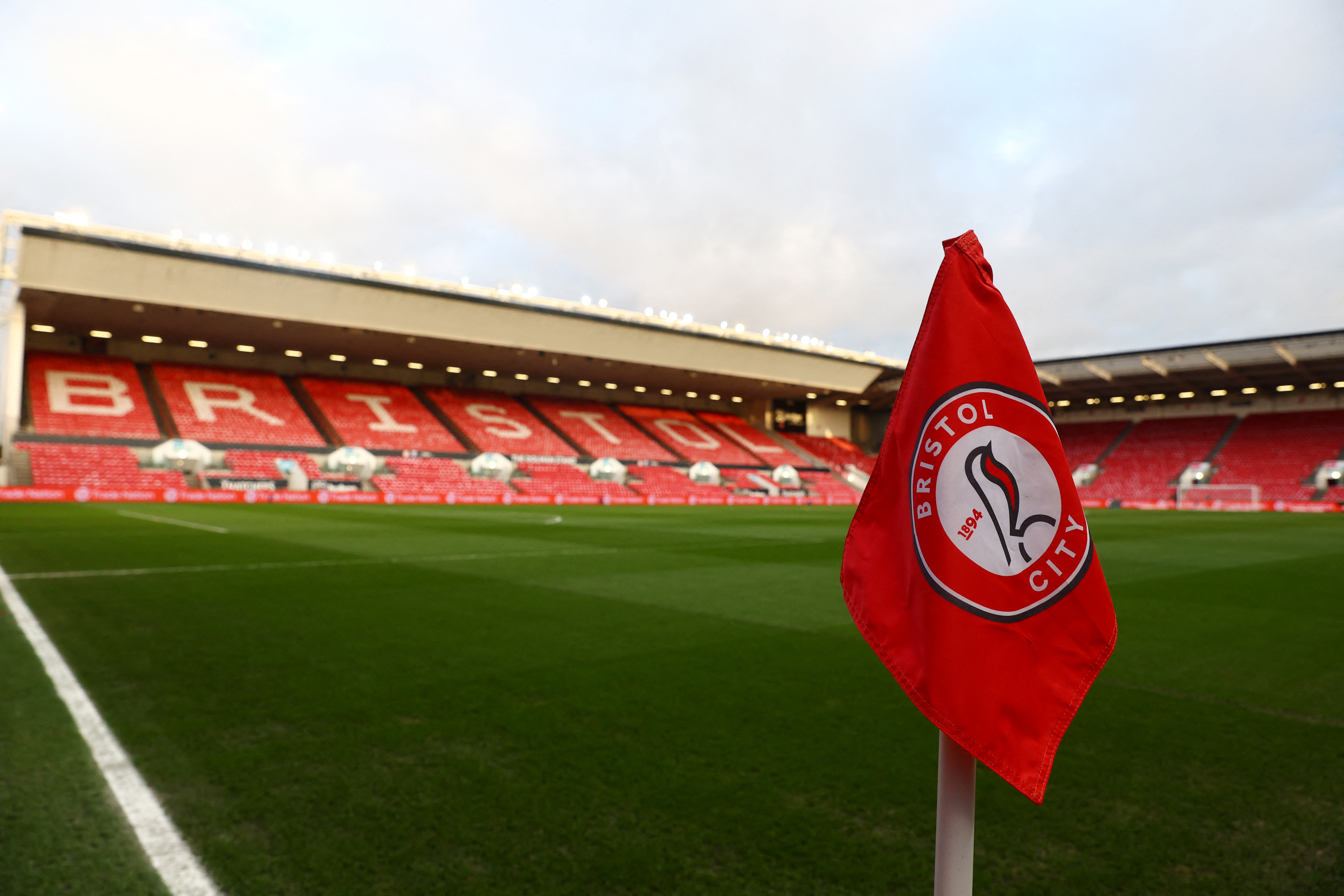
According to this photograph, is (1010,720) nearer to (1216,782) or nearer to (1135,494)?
(1216,782)

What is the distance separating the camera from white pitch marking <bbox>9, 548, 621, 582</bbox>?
7586 mm

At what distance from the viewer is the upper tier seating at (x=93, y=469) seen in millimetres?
26188

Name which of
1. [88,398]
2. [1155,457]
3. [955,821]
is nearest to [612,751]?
[955,821]

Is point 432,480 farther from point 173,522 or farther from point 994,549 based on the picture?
point 994,549

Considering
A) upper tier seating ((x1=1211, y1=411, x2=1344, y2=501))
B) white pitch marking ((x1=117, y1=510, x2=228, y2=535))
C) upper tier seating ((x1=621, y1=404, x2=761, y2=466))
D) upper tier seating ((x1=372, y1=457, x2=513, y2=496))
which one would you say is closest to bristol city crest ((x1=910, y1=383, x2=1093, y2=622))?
white pitch marking ((x1=117, y1=510, x2=228, y2=535))

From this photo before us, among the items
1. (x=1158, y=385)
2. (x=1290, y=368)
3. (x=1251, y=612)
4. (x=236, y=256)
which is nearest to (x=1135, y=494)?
(x=1158, y=385)

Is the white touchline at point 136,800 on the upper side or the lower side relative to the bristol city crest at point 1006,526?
lower

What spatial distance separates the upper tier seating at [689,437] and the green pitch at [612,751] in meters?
38.6

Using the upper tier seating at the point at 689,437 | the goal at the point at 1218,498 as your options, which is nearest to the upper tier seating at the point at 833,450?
the upper tier seating at the point at 689,437

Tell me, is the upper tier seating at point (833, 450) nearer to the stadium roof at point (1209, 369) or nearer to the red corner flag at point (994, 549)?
the stadium roof at point (1209, 369)

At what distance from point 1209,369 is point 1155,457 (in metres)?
9.96

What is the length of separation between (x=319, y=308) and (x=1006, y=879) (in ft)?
114

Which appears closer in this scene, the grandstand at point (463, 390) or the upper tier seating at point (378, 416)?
the grandstand at point (463, 390)

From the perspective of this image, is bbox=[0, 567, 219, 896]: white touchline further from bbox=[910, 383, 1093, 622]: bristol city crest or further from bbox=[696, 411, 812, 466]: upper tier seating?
bbox=[696, 411, 812, 466]: upper tier seating
